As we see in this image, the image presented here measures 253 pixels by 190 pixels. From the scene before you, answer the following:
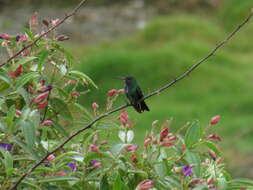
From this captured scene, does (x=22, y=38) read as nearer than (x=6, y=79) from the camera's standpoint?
No

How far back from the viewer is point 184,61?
29.6 ft

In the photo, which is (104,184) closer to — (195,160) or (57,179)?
(57,179)

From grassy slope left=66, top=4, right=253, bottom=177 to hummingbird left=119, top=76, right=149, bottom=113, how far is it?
4.09 meters

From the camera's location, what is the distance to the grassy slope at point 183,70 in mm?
7551

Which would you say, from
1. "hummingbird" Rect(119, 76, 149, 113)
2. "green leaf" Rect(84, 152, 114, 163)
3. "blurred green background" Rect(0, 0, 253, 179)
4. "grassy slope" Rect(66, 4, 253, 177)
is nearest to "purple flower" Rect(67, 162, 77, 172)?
"green leaf" Rect(84, 152, 114, 163)

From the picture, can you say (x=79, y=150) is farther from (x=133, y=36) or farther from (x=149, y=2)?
(x=149, y=2)

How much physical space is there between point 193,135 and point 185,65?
728cm


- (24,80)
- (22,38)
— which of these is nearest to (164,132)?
(24,80)

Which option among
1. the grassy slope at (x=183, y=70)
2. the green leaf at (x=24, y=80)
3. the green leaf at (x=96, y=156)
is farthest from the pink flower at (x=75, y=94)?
the grassy slope at (x=183, y=70)

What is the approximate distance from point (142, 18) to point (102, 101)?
479cm

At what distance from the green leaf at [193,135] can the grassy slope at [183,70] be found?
4.72 metres

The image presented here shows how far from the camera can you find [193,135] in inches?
67.0

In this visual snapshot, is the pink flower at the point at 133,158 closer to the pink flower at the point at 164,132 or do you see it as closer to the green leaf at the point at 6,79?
the pink flower at the point at 164,132

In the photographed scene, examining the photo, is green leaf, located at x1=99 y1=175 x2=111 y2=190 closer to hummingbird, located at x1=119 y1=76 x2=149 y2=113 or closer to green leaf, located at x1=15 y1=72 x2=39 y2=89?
green leaf, located at x1=15 y1=72 x2=39 y2=89
